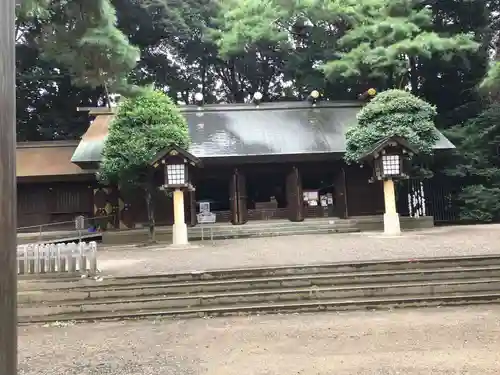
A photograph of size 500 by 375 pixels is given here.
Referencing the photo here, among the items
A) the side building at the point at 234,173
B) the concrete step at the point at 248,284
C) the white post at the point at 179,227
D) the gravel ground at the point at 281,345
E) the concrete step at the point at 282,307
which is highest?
the side building at the point at 234,173

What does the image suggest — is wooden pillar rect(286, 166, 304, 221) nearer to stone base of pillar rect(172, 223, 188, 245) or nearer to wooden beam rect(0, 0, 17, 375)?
stone base of pillar rect(172, 223, 188, 245)

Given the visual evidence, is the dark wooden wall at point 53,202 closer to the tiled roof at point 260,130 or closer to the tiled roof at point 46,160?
the tiled roof at point 46,160

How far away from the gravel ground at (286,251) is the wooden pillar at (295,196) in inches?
128

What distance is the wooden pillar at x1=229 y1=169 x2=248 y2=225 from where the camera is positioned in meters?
18.4

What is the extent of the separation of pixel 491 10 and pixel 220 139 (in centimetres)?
1574

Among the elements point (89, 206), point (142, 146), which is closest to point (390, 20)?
point (142, 146)

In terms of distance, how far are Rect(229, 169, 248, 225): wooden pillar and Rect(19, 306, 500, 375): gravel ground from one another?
10.9 meters

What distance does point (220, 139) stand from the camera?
1906cm

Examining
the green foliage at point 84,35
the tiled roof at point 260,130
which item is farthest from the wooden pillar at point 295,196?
the green foliage at point 84,35

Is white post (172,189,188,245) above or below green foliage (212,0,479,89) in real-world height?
below

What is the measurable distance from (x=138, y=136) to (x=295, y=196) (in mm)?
6790

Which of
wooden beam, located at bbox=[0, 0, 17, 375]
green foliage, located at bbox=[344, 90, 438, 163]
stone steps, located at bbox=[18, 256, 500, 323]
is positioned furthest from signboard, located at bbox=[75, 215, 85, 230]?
wooden beam, located at bbox=[0, 0, 17, 375]

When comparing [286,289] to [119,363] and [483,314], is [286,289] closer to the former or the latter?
[483,314]

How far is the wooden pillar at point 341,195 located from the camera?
18672 millimetres
